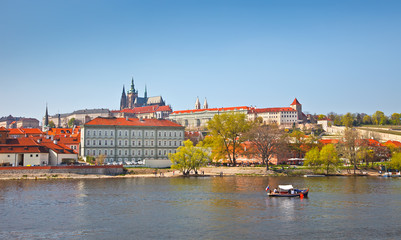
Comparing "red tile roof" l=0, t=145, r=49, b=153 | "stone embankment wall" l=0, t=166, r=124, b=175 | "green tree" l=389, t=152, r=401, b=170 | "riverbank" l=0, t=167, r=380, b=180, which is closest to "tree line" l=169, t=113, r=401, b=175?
"riverbank" l=0, t=167, r=380, b=180

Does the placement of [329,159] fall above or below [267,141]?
below

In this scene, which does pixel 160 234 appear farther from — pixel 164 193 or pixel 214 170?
pixel 214 170

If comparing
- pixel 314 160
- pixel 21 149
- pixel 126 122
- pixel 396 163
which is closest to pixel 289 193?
pixel 314 160

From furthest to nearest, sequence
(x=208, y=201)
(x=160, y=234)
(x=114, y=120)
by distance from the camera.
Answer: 1. (x=114, y=120)
2. (x=208, y=201)
3. (x=160, y=234)

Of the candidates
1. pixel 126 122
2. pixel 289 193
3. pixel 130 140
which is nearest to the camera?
pixel 289 193

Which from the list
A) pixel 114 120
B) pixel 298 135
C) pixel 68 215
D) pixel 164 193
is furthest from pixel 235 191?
pixel 298 135

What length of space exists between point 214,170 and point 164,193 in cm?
3418

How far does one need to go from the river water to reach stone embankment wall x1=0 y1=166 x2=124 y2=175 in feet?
45.9

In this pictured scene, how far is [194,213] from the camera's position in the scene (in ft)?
123

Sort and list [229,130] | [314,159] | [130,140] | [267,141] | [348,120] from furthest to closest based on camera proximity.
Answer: [348,120] < [130,140] < [229,130] < [314,159] < [267,141]

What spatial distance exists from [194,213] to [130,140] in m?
56.2

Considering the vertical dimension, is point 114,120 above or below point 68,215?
above

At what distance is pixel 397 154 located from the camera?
282 ft

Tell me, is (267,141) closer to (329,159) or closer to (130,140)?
(329,159)
